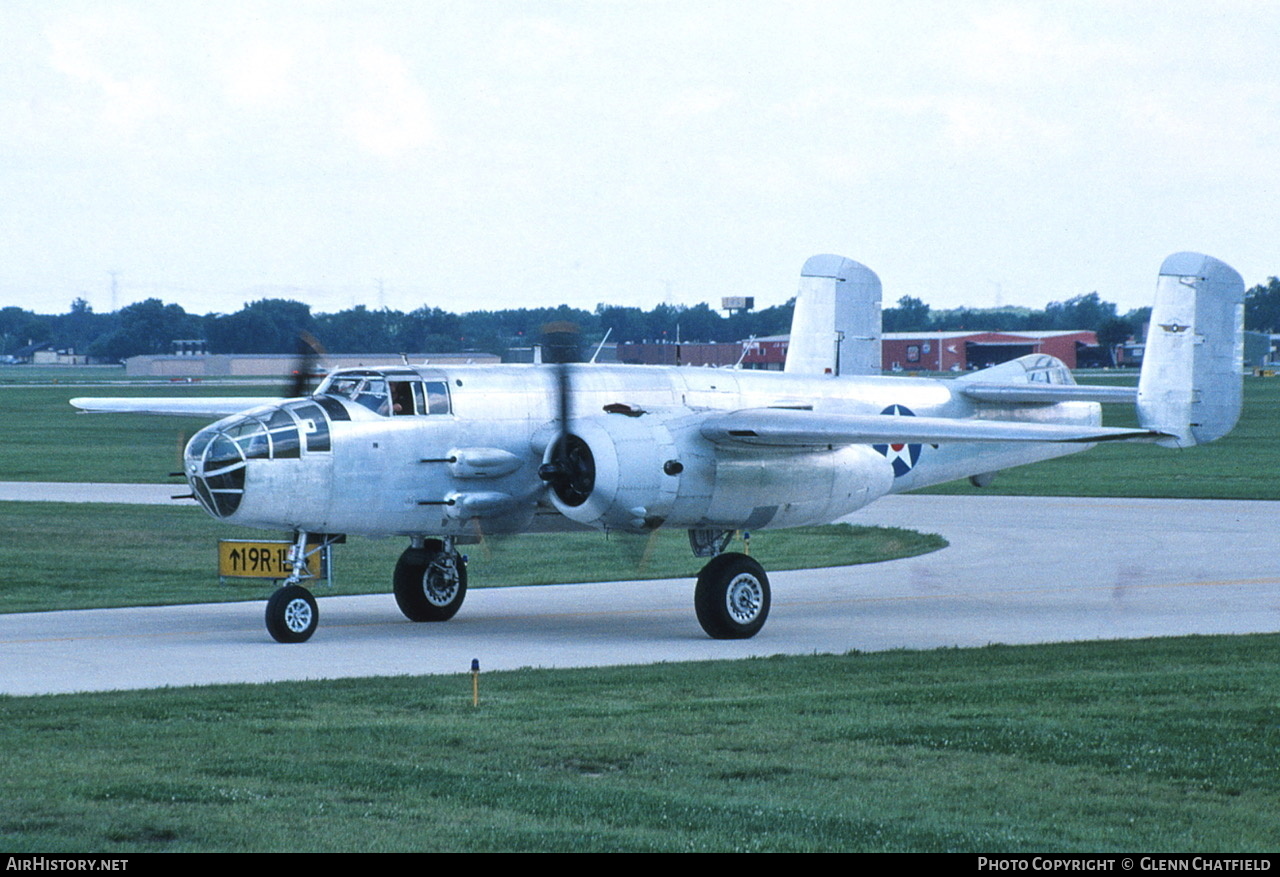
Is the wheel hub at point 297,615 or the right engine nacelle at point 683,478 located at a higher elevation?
the right engine nacelle at point 683,478

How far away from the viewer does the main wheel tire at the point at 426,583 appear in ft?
76.8

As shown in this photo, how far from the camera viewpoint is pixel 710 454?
70.9 ft

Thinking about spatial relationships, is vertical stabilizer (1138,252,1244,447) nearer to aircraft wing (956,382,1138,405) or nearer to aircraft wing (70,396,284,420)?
aircraft wing (956,382,1138,405)

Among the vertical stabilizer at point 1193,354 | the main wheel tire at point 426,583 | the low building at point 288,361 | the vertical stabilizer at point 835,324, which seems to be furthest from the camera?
the vertical stabilizer at point 835,324

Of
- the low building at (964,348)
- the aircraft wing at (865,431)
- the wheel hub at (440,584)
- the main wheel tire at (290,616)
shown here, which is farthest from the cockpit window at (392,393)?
the low building at (964,348)

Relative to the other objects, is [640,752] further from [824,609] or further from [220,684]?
[824,609]

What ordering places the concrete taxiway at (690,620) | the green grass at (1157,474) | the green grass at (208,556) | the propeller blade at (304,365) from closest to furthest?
the concrete taxiway at (690,620) → the propeller blade at (304,365) → the green grass at (208,556) → the green grass at (1157,474)

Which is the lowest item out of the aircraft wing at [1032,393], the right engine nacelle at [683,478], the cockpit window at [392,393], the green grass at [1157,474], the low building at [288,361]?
the green grass at [1157,474]

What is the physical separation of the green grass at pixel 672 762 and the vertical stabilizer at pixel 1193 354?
28.5ft

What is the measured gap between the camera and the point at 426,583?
23.4m

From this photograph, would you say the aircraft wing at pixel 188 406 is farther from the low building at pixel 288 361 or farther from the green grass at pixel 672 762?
the green grass at pixel 672 762

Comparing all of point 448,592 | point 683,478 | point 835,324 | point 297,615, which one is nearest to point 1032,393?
point 835,324

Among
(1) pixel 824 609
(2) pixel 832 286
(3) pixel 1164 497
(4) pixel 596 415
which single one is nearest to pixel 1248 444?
(3) pixel 1164 497

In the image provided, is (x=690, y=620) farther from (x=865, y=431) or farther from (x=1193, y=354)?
(x=1193, y=354)
